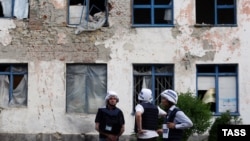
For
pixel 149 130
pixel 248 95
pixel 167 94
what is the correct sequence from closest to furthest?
1. pixel 167 94
2. pixel 149 130
3. pixel 248 95

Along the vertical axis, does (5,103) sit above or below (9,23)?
below

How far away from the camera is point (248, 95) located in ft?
62.0

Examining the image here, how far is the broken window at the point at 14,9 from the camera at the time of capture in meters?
19.3

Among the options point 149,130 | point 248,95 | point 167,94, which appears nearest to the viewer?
point 167,94

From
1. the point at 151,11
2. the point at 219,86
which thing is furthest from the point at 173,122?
the point at 151,11

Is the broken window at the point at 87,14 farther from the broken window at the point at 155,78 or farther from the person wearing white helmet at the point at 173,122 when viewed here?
the person wearing white helmet at the point at 173,122

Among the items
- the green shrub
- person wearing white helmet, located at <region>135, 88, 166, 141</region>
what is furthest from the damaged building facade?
person wearing white helmet, located at <region>135, 88, 166, 141</region>

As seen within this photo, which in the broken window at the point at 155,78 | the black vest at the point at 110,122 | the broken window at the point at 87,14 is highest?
the broken window at the point at 87,14

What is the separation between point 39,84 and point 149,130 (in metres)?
8.94

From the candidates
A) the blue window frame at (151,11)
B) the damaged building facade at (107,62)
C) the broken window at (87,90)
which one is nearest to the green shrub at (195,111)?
the damaged building facade at (107,62)

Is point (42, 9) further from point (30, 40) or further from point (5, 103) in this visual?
point (5, 103)

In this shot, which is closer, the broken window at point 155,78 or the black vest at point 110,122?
the black vest at point 110,122

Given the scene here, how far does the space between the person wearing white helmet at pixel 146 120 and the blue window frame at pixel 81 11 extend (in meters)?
8.68

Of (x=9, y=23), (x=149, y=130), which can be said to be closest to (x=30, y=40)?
(x=9, y=23)
